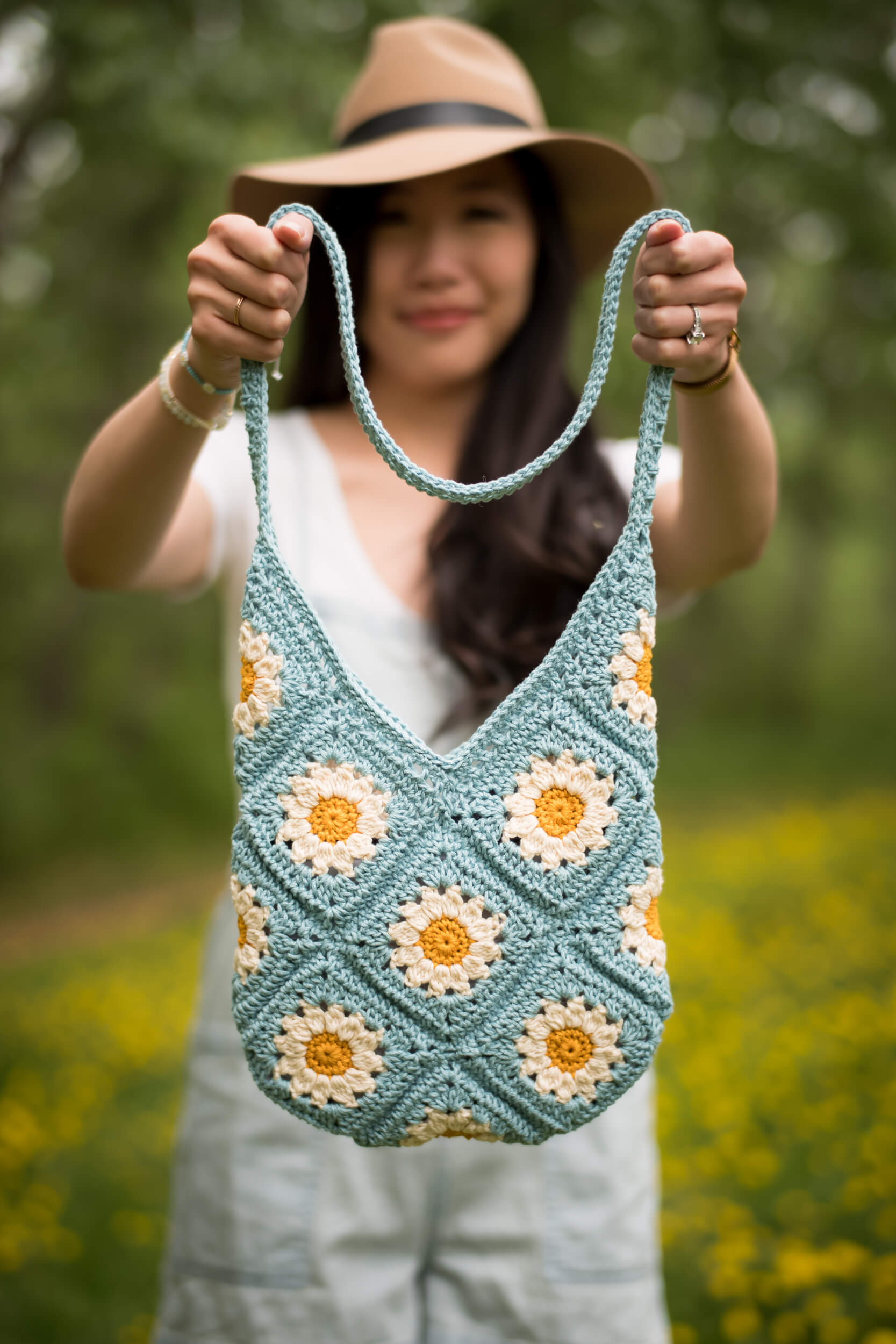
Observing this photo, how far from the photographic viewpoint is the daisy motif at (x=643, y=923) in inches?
44.9

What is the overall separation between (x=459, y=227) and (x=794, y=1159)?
281 cm

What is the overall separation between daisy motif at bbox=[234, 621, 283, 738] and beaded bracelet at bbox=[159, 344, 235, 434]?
32 cm

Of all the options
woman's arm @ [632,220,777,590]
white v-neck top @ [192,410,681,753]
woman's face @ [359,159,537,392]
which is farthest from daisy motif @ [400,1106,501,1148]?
woman's face @ [359,159,537,392]

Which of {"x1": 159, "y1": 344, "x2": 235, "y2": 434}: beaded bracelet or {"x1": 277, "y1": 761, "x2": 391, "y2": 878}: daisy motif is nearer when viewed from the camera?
{"x1": 277, "y1": 761, "x2": 391, "y2": 878}: daisy motif

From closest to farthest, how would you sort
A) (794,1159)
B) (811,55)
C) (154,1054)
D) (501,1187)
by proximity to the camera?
(501,1187)
(794,1159)
(811,55)
(154,1054)

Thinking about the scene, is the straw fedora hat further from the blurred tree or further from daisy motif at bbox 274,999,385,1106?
the blurred tree

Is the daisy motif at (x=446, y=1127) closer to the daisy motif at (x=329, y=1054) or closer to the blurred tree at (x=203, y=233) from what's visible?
the daisy motif at (x=329, y=1054)

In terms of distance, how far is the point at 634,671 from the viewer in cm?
114

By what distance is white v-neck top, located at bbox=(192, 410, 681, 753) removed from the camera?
159cm

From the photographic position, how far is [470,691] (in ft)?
5.23

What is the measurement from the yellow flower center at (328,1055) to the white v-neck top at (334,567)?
0.51m

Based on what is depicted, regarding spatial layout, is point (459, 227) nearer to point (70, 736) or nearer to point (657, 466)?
point (657, 466)

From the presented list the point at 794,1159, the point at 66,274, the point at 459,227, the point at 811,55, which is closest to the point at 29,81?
the point at 66,274

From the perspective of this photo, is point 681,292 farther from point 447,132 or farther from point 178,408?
point 447,132
